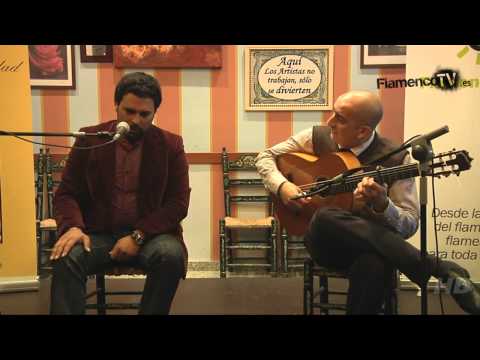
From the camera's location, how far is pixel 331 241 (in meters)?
1.87

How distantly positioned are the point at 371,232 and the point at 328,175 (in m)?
0.42

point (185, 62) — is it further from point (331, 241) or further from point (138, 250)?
point (331, 241)

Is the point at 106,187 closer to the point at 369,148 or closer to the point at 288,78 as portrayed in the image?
the point at 369,148

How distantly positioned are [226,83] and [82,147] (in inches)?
72.6

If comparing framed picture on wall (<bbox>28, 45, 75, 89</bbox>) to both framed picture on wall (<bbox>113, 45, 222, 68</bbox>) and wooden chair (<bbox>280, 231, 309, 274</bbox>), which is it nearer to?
framed picture on wall (<bbox>113, 45, 222, 68</bbox>)

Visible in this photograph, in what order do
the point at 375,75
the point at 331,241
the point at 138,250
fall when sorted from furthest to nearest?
1. the point at 375,75
2. the point at 138,250
3. the point at 331,241

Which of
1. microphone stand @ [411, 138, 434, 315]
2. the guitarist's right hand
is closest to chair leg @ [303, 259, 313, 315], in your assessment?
the guitarist's right hand

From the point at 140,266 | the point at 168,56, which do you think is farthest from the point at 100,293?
the point at 168,56

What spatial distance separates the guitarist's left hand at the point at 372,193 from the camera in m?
1.77

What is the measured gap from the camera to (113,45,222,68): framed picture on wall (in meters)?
3.67

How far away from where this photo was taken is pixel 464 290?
1.81 metres

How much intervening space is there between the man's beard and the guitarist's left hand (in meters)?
0.96

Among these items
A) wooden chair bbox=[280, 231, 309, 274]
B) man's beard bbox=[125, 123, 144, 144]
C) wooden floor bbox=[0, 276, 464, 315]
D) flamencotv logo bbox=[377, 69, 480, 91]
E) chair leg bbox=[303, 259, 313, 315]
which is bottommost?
wooden floor bbox=[0, 276, 464, 315]
